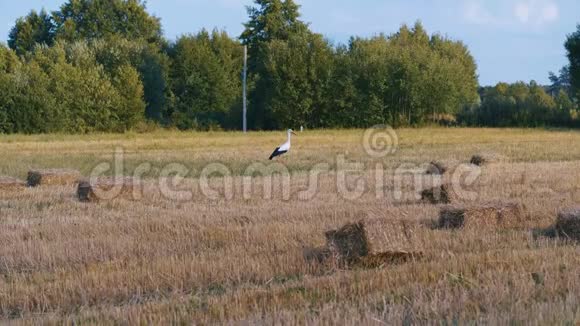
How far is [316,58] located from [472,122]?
12.8 metres

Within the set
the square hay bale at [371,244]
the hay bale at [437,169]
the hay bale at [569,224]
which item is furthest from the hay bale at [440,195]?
the hay bale at [437,169]

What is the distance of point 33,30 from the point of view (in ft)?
229

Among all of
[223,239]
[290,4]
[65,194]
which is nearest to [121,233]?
[223,239]

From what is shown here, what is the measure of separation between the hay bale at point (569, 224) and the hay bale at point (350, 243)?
8.05ft

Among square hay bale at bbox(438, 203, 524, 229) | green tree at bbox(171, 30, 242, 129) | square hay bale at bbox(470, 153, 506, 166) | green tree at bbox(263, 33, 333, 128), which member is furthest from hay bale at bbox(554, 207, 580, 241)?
green tree at bbox(171, 30, 242, 129)

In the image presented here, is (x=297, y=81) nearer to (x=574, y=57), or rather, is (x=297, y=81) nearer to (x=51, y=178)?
(x=574, y=57)

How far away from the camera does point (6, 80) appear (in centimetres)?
4659

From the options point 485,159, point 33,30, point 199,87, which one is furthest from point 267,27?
point 485,159

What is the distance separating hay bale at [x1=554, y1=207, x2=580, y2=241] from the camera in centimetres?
808

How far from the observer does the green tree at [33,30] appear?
227 feet

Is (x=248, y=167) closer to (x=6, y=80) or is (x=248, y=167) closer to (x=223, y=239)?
(x=223, y=239)

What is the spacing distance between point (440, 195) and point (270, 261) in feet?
17.3

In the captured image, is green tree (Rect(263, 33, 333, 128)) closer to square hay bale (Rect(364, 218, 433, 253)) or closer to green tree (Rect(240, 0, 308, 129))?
green tree (Rect(240, 0, 308, 129))

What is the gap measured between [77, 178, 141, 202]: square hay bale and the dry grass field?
0.29 meters
